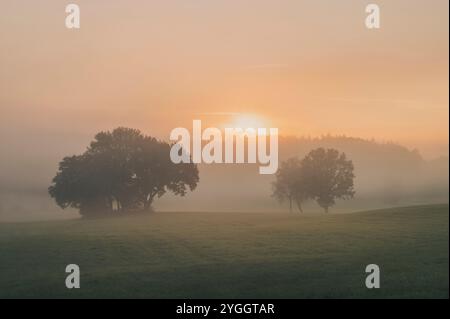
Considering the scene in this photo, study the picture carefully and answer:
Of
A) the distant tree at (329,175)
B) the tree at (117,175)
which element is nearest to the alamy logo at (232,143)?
the tree at (117,175)

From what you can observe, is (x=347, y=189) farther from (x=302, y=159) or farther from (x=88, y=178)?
(x=88, y=178)

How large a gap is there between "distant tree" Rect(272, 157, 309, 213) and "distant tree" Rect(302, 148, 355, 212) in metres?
3.44

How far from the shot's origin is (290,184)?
104062 mm

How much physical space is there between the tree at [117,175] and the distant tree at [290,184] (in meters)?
22.1

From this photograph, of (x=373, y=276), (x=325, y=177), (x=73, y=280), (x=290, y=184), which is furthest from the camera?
(x=290, y=184)

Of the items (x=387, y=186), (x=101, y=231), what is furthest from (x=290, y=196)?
(x=387, y=186)

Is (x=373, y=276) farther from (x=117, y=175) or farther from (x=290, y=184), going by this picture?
(x=290, y=184)

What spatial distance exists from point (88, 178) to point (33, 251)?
1574 inches

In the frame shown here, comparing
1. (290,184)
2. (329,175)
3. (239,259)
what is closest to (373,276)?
(239,259)

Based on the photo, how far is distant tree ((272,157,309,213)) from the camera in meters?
101

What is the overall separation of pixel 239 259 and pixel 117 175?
49.9 m

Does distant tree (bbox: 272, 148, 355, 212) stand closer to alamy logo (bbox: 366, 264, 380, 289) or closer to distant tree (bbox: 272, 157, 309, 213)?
distant tree (bbox: 272, 157, 309, 213)

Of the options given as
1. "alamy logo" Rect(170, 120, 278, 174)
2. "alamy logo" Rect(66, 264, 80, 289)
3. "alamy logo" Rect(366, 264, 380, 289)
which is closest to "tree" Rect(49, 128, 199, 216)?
"alamy logo" Rect(170, 120, 278, 174)
